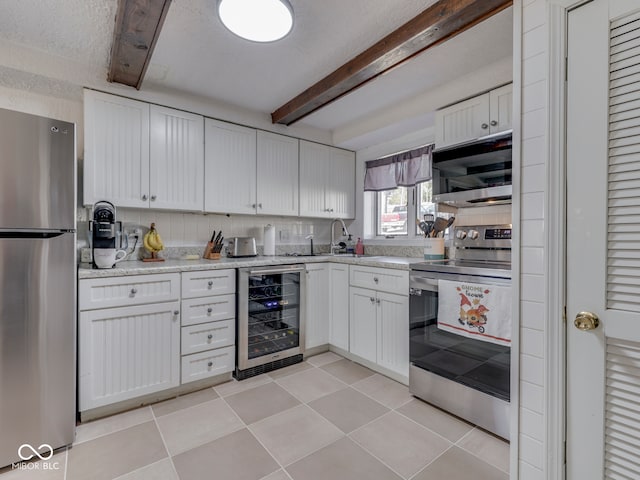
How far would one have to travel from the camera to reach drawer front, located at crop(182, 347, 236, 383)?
2232mm

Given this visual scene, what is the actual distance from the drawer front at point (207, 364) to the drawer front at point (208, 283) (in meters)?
0.44

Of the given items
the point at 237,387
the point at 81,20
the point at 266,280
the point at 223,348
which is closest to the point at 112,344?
the point at 223,348

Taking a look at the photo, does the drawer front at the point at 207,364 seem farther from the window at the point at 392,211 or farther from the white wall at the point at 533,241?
the window at the point at 392,211

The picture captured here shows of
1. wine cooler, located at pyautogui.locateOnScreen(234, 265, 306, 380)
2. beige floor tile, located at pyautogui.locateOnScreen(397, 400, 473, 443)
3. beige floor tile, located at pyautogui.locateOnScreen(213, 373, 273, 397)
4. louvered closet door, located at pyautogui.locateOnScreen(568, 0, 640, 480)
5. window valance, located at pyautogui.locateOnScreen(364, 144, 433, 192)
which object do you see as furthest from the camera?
window valance, located at pyautogui.locateOnScreen(364, 144, 433, 192)

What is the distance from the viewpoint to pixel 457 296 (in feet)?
6.28

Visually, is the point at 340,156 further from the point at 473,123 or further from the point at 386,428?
the point at 386,428

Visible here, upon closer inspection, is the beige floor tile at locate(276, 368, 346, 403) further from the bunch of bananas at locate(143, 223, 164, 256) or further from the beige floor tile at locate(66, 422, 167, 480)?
the bunch of bananas at locate(143, 223, 164, 256)

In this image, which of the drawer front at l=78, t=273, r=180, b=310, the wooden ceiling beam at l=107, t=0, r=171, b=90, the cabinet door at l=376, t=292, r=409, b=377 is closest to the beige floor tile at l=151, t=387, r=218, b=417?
the drawer front at l=78, t=273, r=180, b=310

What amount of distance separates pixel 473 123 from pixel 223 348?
250cm

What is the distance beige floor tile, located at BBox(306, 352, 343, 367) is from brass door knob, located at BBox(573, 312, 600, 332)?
2.09 metres

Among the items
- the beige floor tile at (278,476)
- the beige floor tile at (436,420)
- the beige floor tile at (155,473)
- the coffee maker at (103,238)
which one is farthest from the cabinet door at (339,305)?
the coffee maker at (103,238)

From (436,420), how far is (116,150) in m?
2.89

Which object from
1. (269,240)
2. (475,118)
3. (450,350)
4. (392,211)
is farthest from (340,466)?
(392,211)

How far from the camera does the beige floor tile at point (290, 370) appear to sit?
8.42ft
